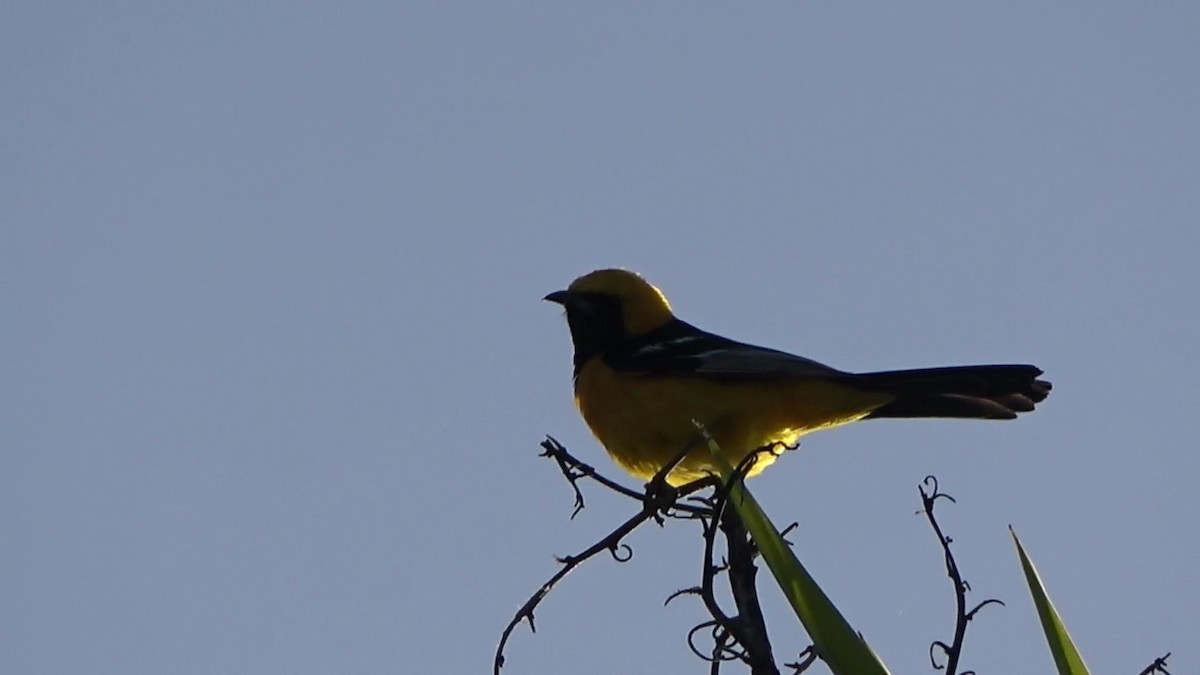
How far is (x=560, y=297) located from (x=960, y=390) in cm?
219

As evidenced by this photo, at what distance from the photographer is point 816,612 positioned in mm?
2051

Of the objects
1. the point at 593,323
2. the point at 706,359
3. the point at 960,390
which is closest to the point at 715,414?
the point at 706,359

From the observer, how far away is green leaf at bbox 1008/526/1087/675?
82.4 inches

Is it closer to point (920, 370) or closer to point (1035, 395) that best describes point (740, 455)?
point (920, 370)

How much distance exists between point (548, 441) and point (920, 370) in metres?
2.44

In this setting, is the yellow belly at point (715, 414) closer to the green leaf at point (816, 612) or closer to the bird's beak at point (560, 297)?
the bird's beak at point (560, 297)

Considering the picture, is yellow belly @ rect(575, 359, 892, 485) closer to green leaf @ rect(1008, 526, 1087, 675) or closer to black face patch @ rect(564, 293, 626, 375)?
black face patch @ rect(564, 293, 626, 375)

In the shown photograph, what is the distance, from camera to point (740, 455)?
537 cm

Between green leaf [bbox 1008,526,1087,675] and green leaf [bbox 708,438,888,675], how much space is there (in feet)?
1.02

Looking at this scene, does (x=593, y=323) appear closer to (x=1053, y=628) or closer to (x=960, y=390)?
(x=960, y=390)

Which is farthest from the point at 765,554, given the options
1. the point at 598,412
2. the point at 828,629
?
the point at 598,412

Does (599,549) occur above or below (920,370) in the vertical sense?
below

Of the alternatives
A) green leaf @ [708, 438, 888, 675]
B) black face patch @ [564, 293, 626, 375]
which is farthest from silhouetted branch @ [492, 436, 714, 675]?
black face patch @ [564, 293, 626, 375]

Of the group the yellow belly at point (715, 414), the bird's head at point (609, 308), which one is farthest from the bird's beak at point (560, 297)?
the yellow belly at point (715, 414)
